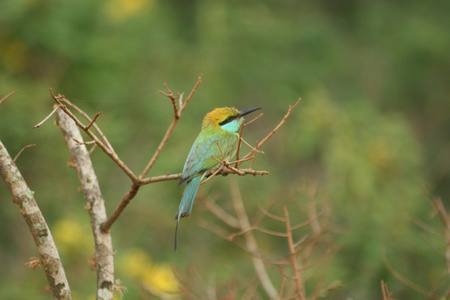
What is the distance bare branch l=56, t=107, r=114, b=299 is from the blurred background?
0.30 meters

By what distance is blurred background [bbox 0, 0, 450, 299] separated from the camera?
5047 millimetres

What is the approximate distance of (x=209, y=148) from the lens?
357 centimetres

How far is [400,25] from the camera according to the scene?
30.8 feet

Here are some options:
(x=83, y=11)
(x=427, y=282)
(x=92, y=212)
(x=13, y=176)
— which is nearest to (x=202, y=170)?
(x=92, y=212)

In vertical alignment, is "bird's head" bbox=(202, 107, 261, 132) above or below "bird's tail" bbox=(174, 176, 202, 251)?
above

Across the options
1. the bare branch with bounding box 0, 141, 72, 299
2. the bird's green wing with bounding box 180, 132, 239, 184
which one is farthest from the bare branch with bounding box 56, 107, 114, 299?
the bird's green wing with bounding box 180, 132, 239, 184

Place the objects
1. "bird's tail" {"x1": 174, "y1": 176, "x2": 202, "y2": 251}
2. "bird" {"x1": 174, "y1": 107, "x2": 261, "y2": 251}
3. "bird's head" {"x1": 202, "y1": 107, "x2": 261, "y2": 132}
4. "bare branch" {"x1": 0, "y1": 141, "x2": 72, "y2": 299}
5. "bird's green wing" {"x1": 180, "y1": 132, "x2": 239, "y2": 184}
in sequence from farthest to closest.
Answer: "bird's head" {"x1": 202, "y1": 107, "x2": 261, "y2": 132}
"bird's green wing" {"x1": 180, "y1": 132, "x2": 239, "y2": 184}
"bird" {"x1": 174, "y1": 107, "x2": 261, "y2": 251}
"bird's tail" {"x1": 174, "y1": 176, "x2": 202, "y2": 251}
"bare branch" {"x1": 0, "y1": 141, "x2": 72, "y2": 299}

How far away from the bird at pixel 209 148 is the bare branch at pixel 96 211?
404 mm

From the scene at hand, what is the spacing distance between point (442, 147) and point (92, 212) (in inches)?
274

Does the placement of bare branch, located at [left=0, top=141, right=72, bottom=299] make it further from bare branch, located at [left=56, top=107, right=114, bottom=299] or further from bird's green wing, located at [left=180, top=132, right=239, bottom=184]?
bird's green wing, located at [left=180, top=132, right=239, bottom=184]

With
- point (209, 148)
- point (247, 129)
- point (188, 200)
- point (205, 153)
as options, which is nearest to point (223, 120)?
point (209, 148)

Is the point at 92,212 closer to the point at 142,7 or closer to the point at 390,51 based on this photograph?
the point at 142,7

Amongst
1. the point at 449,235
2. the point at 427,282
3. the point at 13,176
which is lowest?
the point at 427,282

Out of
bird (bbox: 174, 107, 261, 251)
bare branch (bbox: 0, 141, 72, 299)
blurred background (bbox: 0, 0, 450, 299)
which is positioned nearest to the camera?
bare branch (bbox: 0, 141, 72, 299)
